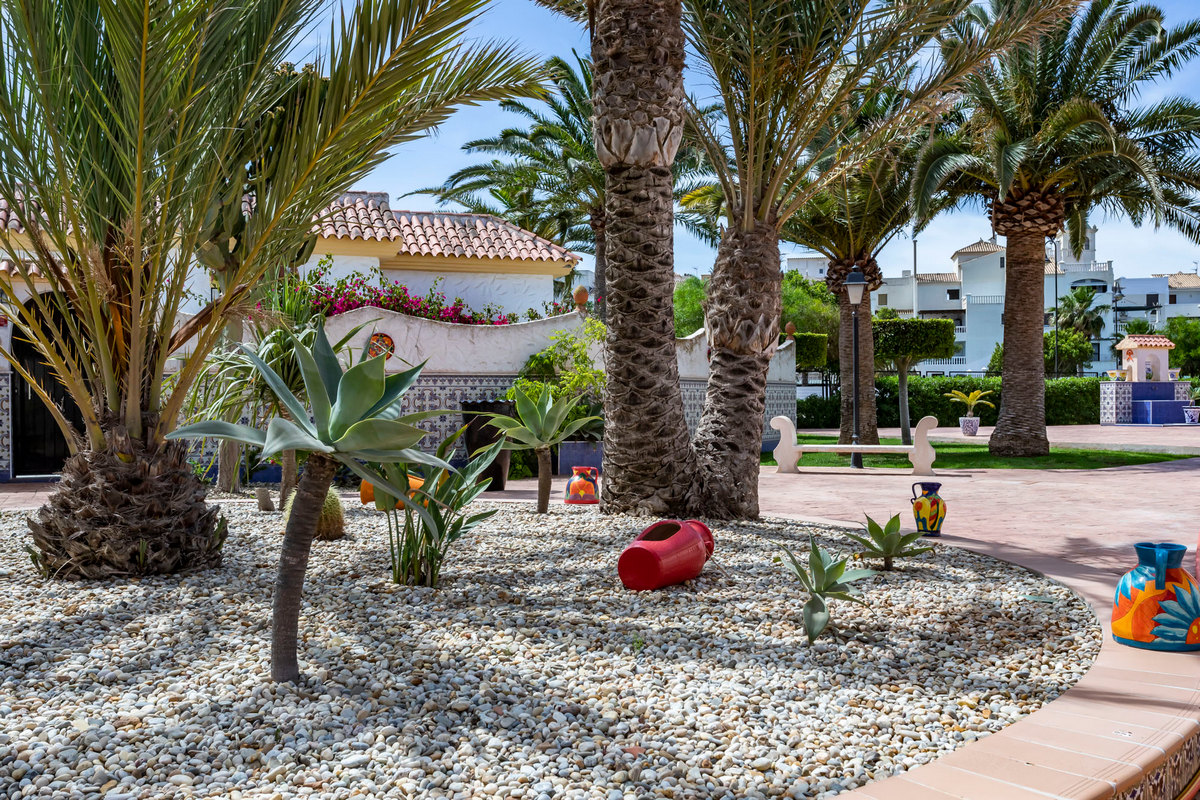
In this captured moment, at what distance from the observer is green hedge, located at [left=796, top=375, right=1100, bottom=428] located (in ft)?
89.1

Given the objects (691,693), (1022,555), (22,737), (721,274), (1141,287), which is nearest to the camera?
(22,737)

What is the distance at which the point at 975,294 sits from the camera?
5441cm

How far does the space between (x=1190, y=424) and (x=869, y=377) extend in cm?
2010

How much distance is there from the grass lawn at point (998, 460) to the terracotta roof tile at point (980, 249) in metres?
42.1

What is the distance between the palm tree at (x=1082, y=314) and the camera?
169ft

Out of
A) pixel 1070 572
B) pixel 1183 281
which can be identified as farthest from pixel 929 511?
pixel 1183 281

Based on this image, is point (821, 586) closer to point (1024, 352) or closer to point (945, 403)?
point (1024, 352)

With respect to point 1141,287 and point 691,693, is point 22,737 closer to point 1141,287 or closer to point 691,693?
point 691,693

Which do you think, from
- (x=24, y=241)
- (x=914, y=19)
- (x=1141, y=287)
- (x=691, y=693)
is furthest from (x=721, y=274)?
(x=1141, y=287)

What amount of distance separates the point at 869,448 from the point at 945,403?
17772mm

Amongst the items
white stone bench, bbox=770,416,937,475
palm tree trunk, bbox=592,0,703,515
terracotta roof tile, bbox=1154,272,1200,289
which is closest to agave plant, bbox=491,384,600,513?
palm tree trunk, bbox=592,0,703,515

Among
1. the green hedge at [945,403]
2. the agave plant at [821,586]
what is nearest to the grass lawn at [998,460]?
the green hedge at [945,403]

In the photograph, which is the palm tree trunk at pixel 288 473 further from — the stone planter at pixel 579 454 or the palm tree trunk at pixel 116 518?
the stone planter at pixel 579 454

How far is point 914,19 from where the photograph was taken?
19.8 feet
